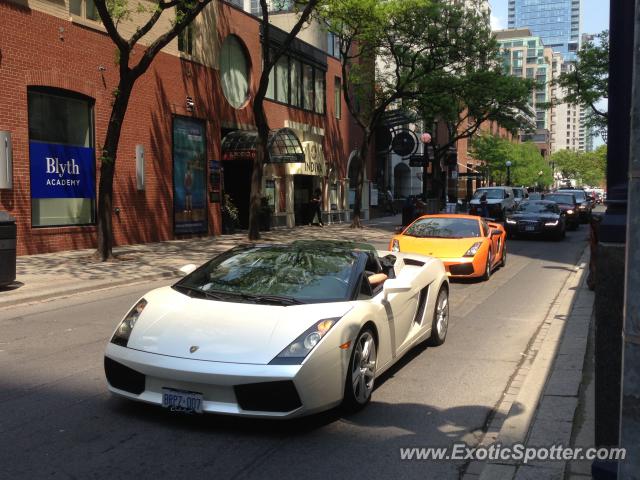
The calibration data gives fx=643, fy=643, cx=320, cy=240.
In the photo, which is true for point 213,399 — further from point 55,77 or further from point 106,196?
point 55,77

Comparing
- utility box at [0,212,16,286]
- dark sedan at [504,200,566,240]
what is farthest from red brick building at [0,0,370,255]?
dark sedan at [504,200,566,240]

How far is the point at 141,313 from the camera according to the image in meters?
5.19

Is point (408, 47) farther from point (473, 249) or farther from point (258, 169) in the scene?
point (473, 249)

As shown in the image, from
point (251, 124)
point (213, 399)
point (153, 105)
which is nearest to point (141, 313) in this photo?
point (213, 399)

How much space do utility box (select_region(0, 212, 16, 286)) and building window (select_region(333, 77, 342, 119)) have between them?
2674 cm

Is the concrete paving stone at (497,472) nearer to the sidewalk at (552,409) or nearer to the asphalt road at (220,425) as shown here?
the sidewalk at (552,409)

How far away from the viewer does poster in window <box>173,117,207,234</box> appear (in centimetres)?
2245

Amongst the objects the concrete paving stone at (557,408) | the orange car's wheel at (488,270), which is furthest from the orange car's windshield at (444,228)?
the concrete paving stone at (557,408)

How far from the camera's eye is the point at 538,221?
22.8 m

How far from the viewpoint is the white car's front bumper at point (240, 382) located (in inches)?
174

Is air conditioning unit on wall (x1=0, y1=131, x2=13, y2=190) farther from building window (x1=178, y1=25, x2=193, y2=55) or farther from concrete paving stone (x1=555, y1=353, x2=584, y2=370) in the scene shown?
concrete paving stone (x1=555, y1=353, x2=584, y2=370)

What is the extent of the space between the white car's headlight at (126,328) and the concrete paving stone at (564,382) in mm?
3528

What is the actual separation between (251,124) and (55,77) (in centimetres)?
1083

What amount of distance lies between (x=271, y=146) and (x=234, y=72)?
339 centimetres
